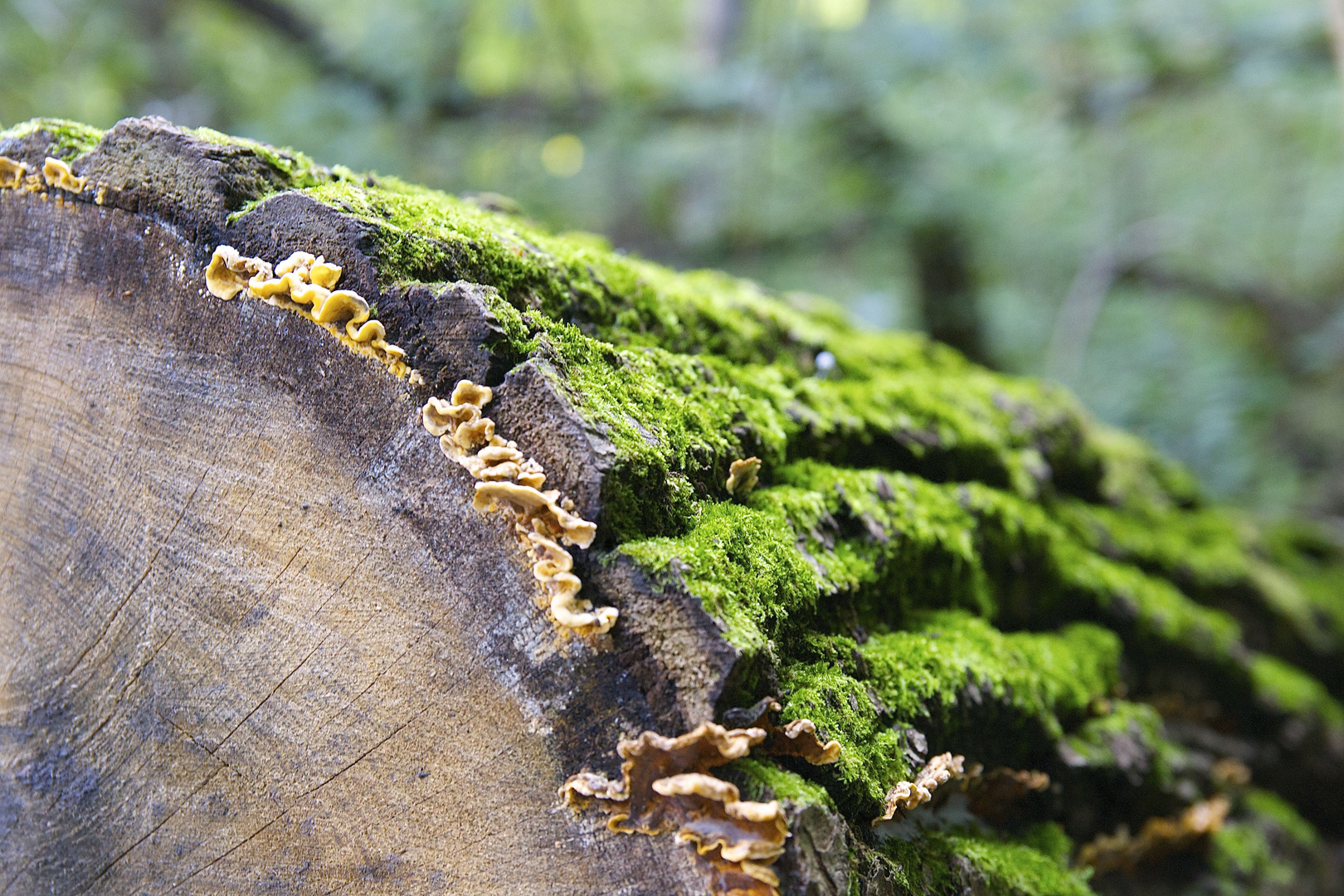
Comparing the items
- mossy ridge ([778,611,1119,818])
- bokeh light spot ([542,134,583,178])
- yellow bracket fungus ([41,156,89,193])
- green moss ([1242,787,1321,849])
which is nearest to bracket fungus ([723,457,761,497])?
mossy ridge ([778,611,1119,818])

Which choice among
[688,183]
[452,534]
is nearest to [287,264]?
[452,534]

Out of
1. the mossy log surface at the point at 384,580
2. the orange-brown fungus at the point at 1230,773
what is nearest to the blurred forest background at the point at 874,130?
the mossy log surface at the point at 384,580

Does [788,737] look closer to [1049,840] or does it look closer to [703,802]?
[703,802]

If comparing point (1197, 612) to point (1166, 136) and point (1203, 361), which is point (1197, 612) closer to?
point (1203, 361)

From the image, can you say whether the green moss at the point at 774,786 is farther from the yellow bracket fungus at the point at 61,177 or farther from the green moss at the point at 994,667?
the yellow bracket fungus at the point at 61,177

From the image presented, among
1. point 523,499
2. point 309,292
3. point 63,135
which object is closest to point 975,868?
point 523,499

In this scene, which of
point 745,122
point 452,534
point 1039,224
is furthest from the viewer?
point 1039,224
